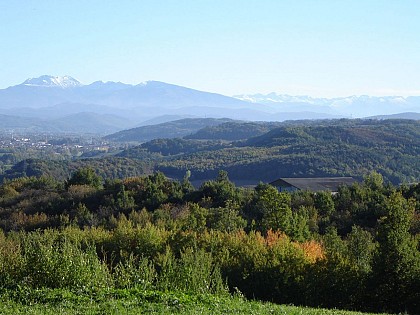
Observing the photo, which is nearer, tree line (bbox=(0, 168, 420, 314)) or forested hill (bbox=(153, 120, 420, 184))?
tree line (bbox=(0, 168, 420, 314))

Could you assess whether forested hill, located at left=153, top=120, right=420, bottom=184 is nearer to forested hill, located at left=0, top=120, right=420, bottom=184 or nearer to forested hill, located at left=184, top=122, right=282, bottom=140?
forested hill, located at left=0, top=120, right=420, bottom=184

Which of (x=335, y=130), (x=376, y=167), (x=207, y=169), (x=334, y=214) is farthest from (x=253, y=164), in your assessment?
(x=334, y=214)

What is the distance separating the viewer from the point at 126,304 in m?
9.34

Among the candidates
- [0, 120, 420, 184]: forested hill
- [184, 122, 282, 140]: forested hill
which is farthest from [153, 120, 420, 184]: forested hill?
[184, 122, 282, 140]: forested hill

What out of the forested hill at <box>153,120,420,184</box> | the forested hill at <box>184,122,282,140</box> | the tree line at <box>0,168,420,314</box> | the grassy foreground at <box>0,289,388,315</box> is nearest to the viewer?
the grassy foreground at <box>0,289,388,315</box>

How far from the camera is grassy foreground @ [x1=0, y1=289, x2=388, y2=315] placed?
8914 mm

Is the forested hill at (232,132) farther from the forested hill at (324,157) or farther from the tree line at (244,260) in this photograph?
the tree line at (244,260)

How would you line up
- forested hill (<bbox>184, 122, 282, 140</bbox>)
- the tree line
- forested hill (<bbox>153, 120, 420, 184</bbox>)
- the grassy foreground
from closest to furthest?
the grassy foreground, the tree line, forested hill (<bbox>153, 120, 420, 184</bbox>), forested hill (<bbox>184, 122, 282, 140</bbox>)

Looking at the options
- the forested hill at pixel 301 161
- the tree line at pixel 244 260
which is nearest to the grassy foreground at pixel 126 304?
the tree line at pixel 244 260

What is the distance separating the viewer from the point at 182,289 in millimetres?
11305

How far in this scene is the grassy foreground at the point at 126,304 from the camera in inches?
351

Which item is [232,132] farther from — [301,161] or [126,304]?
[126,304]

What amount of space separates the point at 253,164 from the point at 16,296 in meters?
70.7

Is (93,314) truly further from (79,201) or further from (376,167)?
(376,167)
